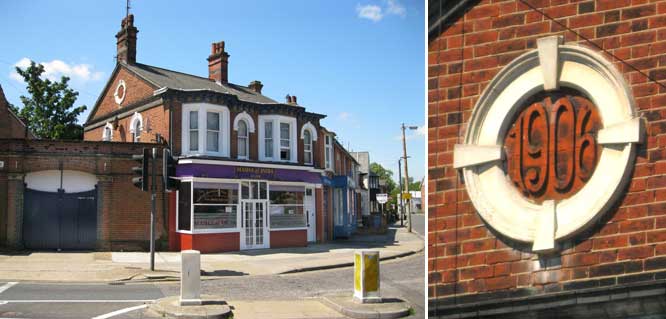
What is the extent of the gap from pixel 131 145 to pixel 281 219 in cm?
484

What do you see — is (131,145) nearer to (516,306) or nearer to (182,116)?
(182,116)

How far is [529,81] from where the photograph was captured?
2.78 metres

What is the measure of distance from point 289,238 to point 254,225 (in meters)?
1.41

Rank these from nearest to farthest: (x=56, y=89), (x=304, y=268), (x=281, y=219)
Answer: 1. (x=56, y=89)
2. (x=304, y=268)
3. (x=281, y=219)

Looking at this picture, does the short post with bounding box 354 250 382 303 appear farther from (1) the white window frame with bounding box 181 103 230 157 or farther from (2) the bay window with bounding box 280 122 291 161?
(2) the bay window with bounding box 280 122 291 161

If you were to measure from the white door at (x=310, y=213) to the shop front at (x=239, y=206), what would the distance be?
0.16m

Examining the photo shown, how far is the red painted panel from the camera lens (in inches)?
658

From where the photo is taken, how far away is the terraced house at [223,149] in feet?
49.8

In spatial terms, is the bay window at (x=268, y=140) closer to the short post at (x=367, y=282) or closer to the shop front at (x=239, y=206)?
the shop front at (x=239, y=206)

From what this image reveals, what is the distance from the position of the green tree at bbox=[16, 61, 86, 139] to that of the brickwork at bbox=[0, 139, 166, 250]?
65cm

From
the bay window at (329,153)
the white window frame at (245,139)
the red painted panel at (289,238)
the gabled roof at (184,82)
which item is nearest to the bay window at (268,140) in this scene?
the white window frame at (245,139)

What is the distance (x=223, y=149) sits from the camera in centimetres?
1628

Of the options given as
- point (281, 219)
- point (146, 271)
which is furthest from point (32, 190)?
point (281, 219)

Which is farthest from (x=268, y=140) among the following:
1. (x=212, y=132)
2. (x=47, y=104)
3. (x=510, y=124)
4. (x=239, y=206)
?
(x=510, y=124)
